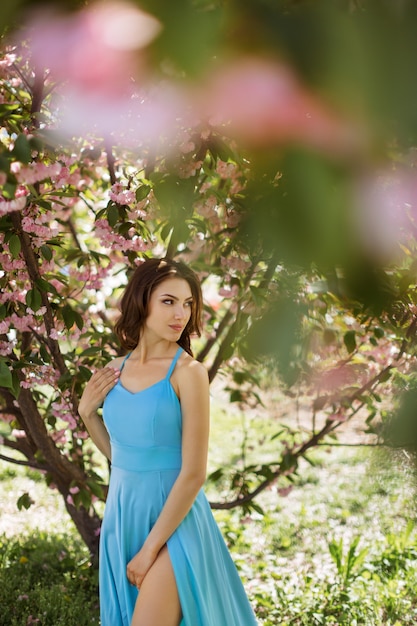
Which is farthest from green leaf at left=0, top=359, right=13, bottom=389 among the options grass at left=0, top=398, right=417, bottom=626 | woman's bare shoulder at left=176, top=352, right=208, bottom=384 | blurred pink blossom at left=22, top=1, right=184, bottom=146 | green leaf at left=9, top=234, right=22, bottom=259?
blurred pink blossom at left=22, top=1, right=184, bottom=146

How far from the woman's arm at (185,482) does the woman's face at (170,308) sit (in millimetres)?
168

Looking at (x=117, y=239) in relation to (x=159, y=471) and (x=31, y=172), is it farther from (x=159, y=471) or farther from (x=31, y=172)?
(x=31, y=172)

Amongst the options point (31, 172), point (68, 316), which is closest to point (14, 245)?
point (68, 316)

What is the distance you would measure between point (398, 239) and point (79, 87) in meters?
0.22

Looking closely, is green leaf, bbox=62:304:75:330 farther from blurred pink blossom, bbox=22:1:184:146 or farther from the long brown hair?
blurred pink blossom, bbox=22:1:184:146

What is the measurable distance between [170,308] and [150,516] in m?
0.58

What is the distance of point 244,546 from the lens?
4.06 metres

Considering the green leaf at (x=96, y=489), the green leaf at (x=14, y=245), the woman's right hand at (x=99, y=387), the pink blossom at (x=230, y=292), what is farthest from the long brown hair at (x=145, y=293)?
the green leaf at (x=96, y=489)

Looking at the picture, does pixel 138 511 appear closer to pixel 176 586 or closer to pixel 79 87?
pixel 176 586

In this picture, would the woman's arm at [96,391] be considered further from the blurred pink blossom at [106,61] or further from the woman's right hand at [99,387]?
the blurred pink blossom at [106,61]

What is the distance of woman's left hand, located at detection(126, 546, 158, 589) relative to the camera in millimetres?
1959

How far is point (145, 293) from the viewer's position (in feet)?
6.89

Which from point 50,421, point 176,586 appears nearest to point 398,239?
point 176,586

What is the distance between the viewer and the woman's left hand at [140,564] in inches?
77.1
